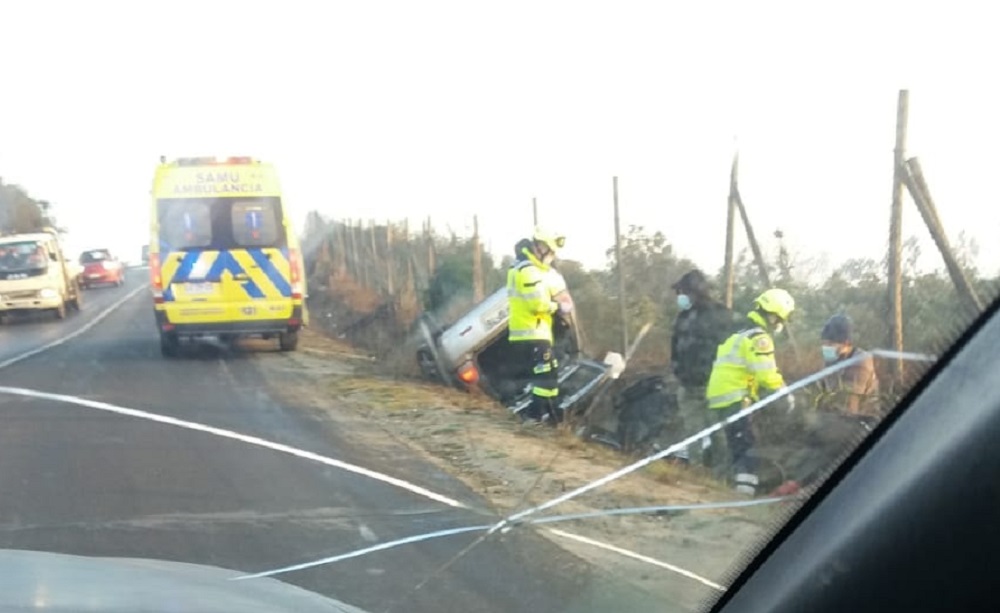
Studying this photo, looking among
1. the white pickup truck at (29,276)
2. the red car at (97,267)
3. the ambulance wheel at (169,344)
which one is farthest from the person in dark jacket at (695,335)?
the red car at (97,267)

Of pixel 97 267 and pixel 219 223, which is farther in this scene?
pixel 97 267

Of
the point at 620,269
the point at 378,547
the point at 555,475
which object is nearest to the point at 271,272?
the point at 620,269

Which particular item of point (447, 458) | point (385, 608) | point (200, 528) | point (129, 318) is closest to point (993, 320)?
point (385, 608)

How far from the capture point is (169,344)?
17.7 metres

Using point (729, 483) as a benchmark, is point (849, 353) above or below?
above

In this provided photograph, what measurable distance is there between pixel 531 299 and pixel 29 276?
19434mm

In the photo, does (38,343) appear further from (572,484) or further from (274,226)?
(572,484)

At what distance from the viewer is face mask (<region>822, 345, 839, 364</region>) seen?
5871 millimetres

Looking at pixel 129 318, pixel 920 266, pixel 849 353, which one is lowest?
pixel 129 318

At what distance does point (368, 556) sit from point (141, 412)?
6244mm

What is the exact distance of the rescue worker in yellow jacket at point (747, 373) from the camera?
641 cm

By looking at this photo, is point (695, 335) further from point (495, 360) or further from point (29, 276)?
point (29, 276)

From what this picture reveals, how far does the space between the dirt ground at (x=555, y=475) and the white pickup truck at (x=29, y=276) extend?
1338 centimetres

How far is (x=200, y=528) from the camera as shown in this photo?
6676mm
